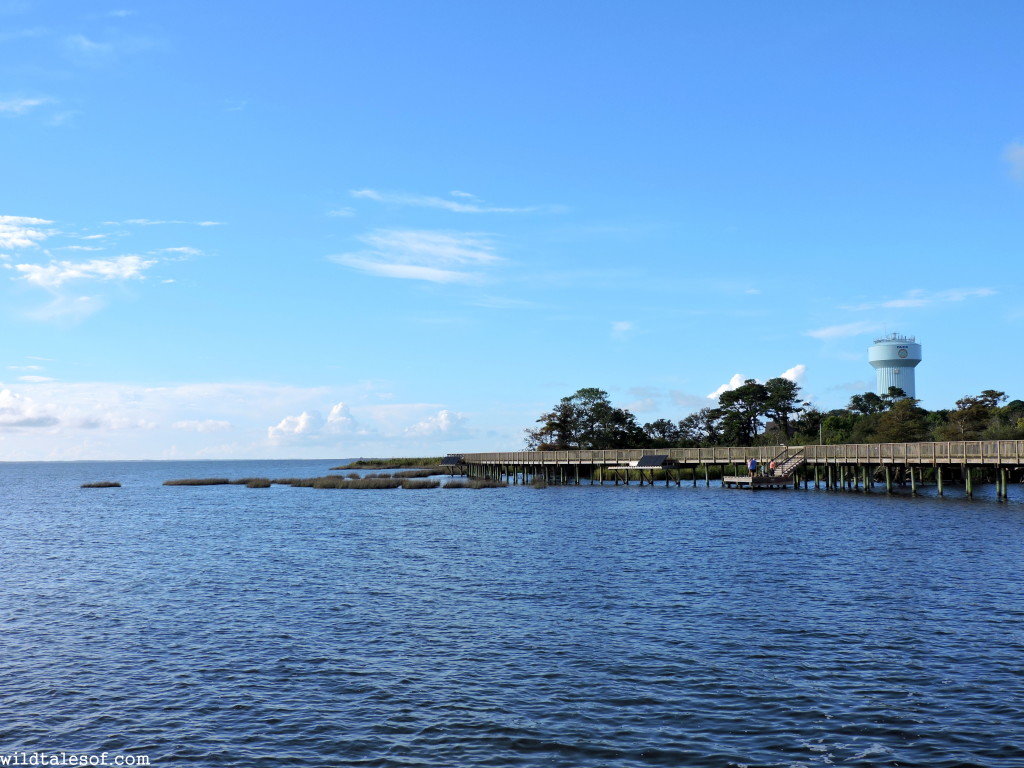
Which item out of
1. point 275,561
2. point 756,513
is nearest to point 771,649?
point 275,561

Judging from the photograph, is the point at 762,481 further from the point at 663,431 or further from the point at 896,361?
the point at 896,361

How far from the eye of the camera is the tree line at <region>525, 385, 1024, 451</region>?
346 ft

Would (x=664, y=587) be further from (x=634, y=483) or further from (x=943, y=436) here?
(x=943, y=436)

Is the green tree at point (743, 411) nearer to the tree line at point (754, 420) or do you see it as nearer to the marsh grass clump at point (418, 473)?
the tree line at point (754, 420)

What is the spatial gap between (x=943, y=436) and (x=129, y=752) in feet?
313

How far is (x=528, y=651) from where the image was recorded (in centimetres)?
1933

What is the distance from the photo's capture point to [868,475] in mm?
73688

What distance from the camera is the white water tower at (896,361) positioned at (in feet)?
536

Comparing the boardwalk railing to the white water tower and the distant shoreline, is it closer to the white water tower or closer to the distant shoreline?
the distant shoreline

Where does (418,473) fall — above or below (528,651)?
above

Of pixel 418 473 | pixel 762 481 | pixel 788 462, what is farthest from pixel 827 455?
pixel 418 473

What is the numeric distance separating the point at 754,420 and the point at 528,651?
→ 391ft

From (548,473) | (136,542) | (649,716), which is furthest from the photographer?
(548,473)

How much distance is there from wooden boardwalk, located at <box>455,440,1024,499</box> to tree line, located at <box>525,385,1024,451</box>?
1188cm
